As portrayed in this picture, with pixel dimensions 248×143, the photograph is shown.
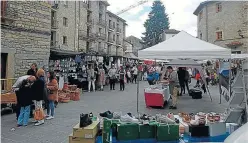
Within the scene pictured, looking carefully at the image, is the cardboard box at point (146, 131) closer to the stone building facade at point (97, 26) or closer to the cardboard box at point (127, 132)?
the cardboard box at point (127, 132)

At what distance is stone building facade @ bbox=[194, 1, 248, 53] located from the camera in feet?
92.3

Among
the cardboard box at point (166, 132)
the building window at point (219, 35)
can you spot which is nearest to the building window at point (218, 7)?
the building window at point (219, 35)

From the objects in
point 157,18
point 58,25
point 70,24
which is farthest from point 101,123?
point 157,18

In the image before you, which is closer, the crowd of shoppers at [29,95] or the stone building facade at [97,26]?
the crowd of shoppers at [29,95]

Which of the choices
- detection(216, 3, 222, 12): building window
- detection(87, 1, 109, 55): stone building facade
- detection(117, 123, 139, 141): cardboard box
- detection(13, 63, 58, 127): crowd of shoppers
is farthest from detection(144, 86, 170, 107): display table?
detection(87, 1, 109, 55): stone building facade

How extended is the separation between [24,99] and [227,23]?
1116 inches

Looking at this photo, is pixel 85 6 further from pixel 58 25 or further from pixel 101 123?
pixel 101 123

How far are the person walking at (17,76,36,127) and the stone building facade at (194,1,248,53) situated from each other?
25.1m

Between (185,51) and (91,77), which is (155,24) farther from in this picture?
(185,51)

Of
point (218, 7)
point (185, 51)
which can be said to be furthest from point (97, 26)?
point (185, 51)

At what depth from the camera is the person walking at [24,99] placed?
705 cm

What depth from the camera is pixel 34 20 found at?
1200 centimetres

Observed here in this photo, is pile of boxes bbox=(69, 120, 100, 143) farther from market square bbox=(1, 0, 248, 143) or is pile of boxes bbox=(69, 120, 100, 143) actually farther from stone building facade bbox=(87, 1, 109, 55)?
stone building facade bbox=(87, 1, 109, 55)

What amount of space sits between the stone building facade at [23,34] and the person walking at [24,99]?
393 centimetres
